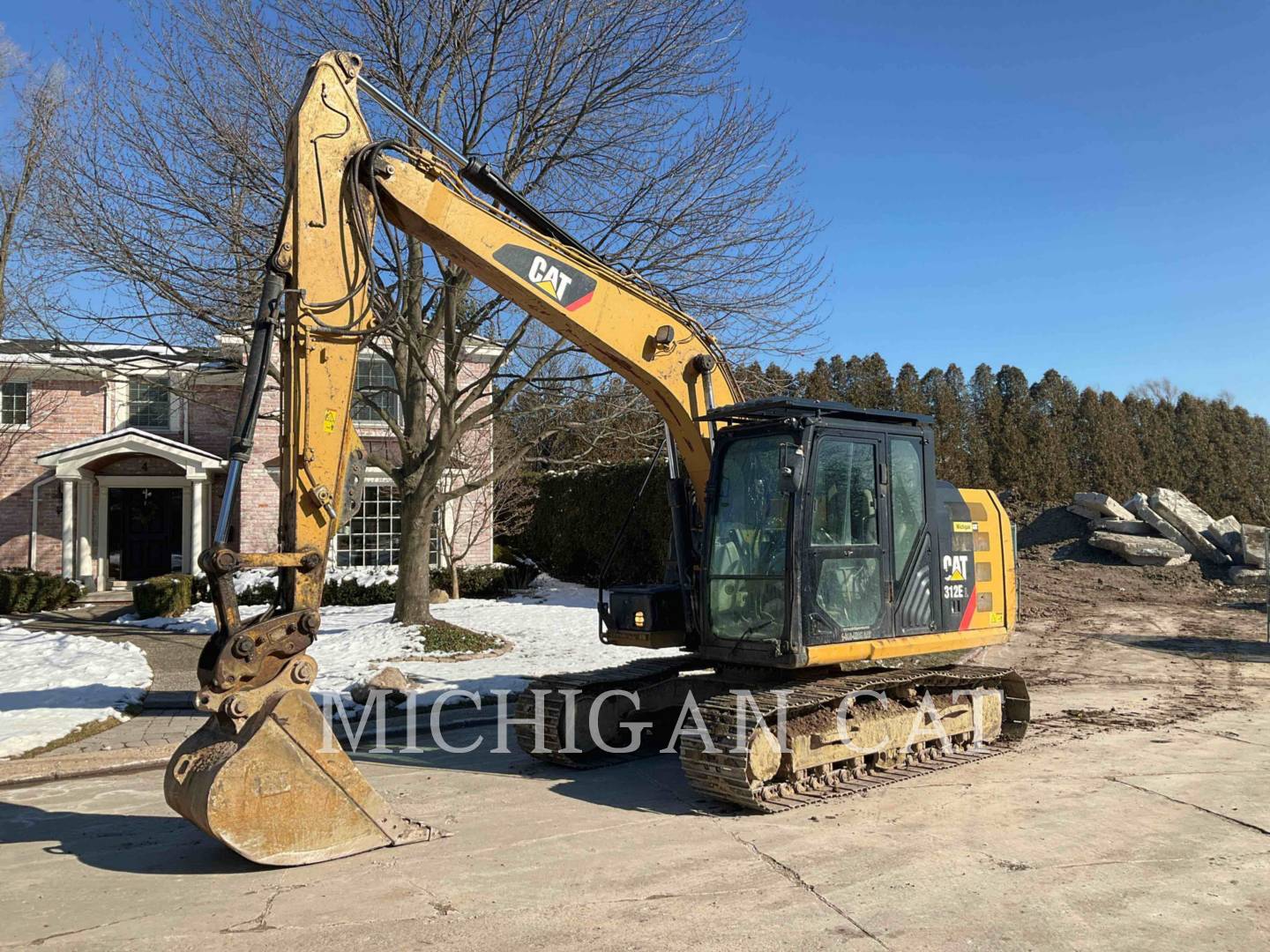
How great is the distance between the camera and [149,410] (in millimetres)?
21594

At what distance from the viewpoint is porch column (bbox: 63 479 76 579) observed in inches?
775

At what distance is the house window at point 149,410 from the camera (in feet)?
70.5

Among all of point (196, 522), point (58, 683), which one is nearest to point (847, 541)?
point (58, 683)

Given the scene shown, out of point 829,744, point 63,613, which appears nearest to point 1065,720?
point 829,744

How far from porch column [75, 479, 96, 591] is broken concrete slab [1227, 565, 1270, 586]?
22.4 m

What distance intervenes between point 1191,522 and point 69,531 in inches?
883

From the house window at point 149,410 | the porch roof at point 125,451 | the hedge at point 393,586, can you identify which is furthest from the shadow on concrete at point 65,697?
the house window at point 149,410

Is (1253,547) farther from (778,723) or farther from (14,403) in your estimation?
(14,403)

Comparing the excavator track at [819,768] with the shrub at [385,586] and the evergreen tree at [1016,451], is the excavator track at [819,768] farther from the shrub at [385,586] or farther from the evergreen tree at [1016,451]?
the evergreen tree at [1016,451]

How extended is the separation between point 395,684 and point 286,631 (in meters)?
5.46

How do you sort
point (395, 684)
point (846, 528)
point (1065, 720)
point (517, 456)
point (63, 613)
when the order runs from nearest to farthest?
point (846, 528) < point (1065, 720) < point (395, 684) < point (517, 456) < point (63, 613)

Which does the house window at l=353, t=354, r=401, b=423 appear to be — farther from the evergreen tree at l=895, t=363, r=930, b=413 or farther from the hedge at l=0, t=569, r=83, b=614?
the evergreen tree at l=895, t=363, r=930, b=413

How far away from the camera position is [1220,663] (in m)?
12.5

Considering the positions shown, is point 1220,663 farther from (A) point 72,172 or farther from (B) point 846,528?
(A) point 72,172
